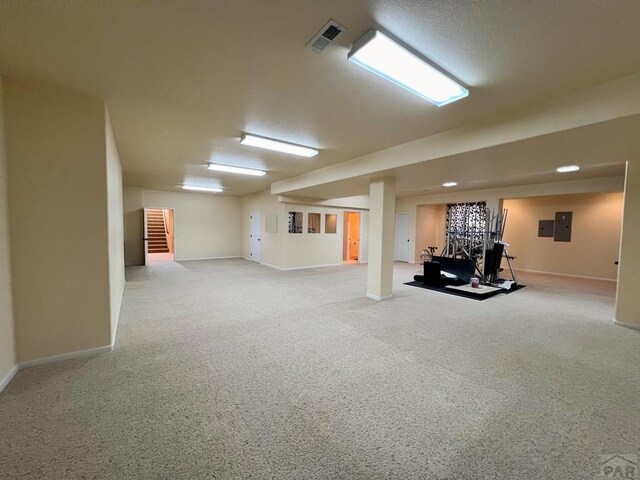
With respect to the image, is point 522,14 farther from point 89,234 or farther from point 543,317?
point 543,317

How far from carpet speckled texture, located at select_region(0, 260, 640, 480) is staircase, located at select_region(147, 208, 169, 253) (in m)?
9.58

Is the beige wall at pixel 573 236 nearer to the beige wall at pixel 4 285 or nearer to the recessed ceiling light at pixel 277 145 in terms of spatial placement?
the recessed ceiling light at pixel 277 145

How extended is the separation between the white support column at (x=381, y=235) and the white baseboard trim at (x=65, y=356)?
157 inches

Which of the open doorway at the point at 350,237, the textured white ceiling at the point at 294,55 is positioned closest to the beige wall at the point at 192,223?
the open doorway at the point at 350,237

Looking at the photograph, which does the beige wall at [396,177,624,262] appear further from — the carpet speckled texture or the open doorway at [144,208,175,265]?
the open doorway at [144,208,175,265]

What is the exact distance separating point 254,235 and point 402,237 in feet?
18.7

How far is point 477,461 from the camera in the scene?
1.61 metres

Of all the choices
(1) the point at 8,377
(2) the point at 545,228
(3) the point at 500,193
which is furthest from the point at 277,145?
(2) the point at 545,228

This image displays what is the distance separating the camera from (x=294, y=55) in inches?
79.4

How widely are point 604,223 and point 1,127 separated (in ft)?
38.0

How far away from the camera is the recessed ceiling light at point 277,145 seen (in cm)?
378

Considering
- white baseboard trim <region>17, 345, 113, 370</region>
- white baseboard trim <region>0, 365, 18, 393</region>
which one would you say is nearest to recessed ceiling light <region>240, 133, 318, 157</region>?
white baseboard trim <region>17, 345, 113, 370</region>

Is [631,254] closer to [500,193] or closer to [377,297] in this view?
[377,297]

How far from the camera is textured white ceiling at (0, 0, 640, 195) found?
1.59 metres
